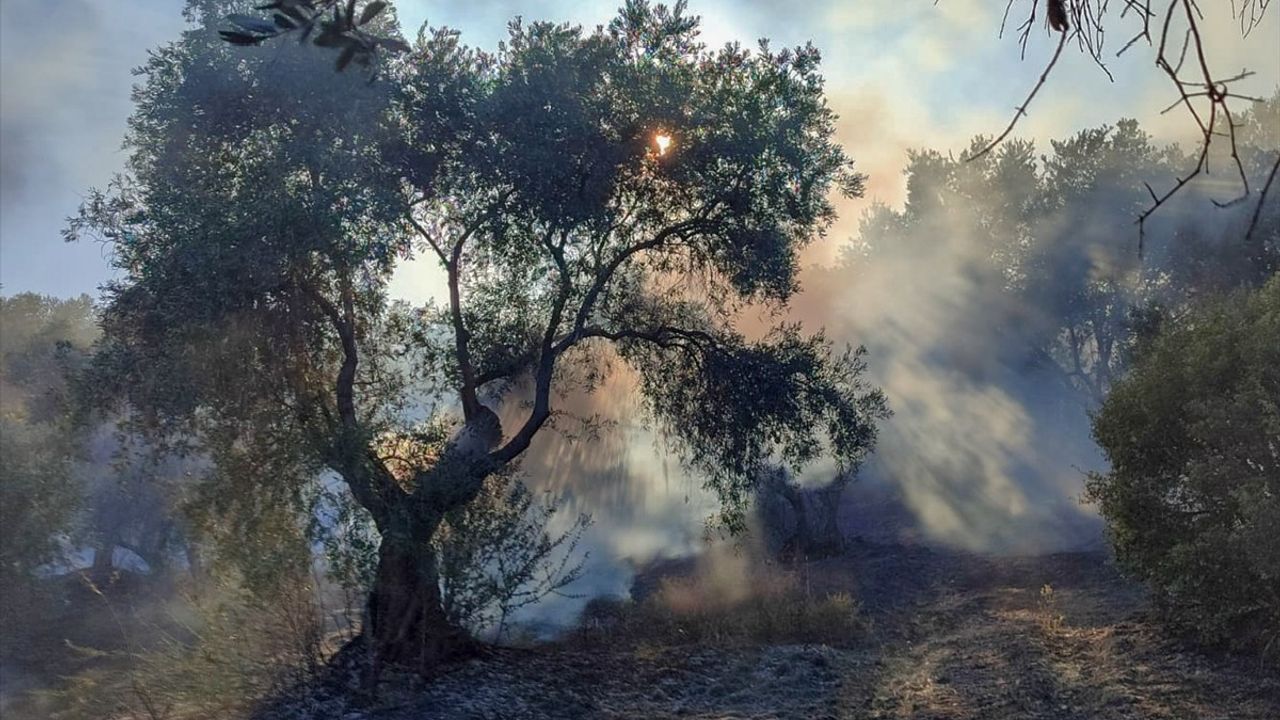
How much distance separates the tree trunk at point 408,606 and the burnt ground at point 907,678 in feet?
1.31

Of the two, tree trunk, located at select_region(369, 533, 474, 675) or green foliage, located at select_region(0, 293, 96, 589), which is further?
green foliage, located at select_region(0, 293, 96, 589)

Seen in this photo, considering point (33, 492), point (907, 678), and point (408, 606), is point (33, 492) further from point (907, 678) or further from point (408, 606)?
point (907, 678)

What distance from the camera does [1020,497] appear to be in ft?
109

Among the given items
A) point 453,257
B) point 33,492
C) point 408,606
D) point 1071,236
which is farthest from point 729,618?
point 1071,236

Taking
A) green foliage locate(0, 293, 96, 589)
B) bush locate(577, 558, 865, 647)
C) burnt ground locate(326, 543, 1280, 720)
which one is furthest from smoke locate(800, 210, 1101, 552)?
green foliage locate(0, 293, 96, 589)

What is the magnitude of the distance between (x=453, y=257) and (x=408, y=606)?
4322 millimetres

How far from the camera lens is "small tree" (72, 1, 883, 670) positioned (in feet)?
31.7

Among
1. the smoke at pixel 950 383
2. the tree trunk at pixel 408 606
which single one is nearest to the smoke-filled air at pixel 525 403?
the tree trunk at pixel 408 606

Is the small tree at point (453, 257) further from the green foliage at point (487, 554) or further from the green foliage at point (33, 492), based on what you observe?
the green foliage at point (33, 492)

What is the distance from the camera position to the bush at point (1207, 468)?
9.09 meters

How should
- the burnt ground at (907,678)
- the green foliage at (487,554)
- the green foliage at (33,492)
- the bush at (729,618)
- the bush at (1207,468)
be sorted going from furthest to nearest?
the green foliage at (33,492) < the bush at (729,618) < the green foliage at (487,554) < the bush at (1207,468) < the burnt ground at (907,678)

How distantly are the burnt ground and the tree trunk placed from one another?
400 mm

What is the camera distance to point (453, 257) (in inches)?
460

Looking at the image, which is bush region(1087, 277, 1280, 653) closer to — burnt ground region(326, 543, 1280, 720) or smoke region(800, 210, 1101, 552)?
burnt ground region(326, 543, 1280, 720)
